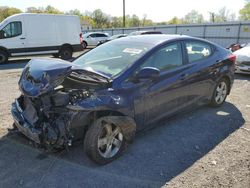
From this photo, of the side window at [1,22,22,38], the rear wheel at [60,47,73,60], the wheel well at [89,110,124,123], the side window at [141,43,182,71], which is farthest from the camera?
the rear wheel at [60,47,73,60]

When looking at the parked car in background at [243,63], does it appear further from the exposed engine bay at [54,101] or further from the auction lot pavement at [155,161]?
the exposed engine bay at [54,101]

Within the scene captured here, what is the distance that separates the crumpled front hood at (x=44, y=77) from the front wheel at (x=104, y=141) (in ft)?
2.28

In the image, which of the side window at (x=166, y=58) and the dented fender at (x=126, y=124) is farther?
the side window at (x=166, y=58)

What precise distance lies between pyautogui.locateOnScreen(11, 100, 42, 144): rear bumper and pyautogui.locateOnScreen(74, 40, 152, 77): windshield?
3.30 ft

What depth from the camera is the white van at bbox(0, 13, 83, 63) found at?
12828 millimetres

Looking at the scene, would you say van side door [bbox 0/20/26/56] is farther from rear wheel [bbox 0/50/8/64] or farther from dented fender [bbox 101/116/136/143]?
dented fender [bbox 101/116/136/143]

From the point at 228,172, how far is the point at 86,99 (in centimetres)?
194

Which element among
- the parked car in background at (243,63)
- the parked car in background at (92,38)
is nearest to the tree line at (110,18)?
the parked car in background at (92,38)

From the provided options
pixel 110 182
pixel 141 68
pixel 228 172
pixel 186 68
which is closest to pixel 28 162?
pixel 110 182

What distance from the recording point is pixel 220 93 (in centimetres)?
534

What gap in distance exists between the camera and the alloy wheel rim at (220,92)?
17.2 ft

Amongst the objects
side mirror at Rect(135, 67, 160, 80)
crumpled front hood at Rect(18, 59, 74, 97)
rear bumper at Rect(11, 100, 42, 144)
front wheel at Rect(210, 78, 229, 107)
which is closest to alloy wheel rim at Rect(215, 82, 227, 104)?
front wheel at Rect(210, 78, 229, 107)

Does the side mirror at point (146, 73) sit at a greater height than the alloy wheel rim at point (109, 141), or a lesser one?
greater

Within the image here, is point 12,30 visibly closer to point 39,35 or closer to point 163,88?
point 39,35
